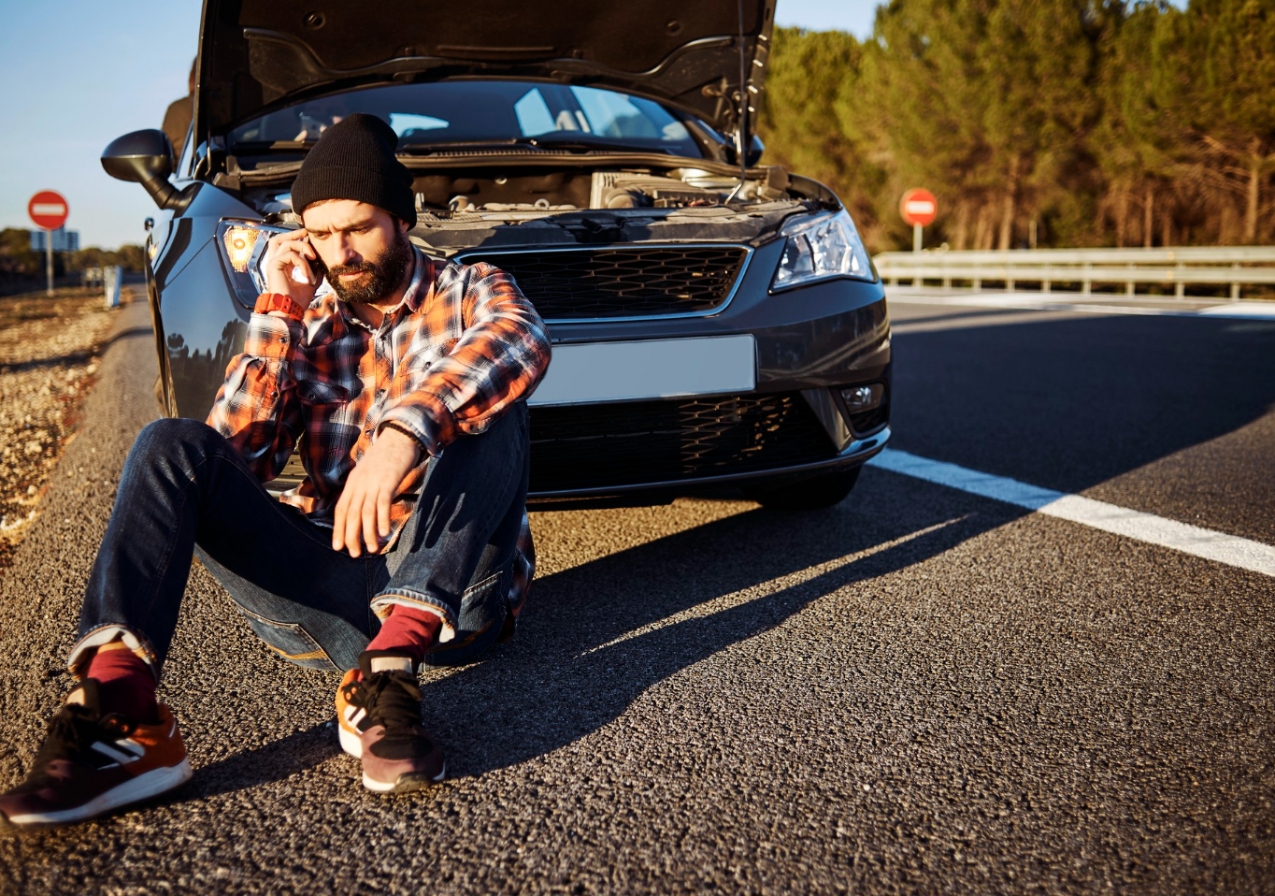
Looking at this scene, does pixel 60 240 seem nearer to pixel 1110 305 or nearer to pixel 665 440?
pixel 1110 305

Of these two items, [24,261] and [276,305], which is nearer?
[276,305]

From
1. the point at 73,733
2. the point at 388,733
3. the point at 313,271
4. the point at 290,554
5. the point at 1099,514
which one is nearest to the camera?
the point at 73,733

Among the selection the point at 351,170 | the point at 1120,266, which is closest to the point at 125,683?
the point at 351,170

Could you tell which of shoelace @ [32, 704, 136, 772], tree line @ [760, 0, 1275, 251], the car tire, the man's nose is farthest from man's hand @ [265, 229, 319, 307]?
tree line @ [760, 0, 1275, 251]

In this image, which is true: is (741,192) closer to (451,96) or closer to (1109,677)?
(451,96)

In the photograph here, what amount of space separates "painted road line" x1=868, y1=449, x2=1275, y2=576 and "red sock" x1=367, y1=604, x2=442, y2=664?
2251 mm

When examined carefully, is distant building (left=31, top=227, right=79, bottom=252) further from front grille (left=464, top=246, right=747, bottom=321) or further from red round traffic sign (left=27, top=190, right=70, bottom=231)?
front grille (left=464, top=246, right=747, bottom=321)

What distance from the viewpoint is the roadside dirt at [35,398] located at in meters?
4.32

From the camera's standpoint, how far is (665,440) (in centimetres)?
287

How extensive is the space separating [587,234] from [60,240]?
3104 cm

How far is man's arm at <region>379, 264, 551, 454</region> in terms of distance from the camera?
1.90m

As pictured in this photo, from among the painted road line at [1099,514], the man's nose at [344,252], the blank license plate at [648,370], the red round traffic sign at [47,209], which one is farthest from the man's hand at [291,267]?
the red round traffic sign at [47,209]

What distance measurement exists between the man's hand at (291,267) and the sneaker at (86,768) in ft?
2.82

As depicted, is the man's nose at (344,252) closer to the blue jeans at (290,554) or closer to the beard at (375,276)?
the beard at (375,276)
